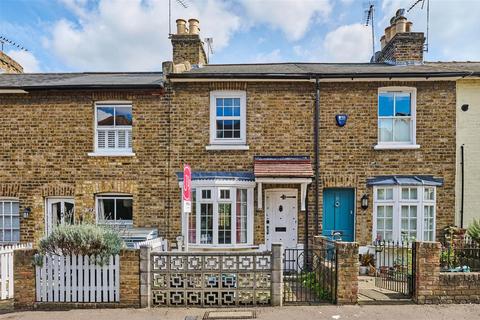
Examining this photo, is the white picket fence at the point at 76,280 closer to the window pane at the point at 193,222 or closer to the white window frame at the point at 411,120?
the window pane at the point at 193,222

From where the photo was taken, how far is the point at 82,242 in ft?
21.9

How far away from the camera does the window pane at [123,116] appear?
34.6 ft

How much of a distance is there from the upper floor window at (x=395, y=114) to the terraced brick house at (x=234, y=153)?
0.10 ft

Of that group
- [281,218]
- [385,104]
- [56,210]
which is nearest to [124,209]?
[56,210]

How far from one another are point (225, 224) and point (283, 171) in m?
2.42

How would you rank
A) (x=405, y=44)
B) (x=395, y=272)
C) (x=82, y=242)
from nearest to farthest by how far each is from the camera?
(x=82, y=242), (x=395, y=272), (x=405, y=44)

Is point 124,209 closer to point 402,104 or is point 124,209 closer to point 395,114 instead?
point 395,114

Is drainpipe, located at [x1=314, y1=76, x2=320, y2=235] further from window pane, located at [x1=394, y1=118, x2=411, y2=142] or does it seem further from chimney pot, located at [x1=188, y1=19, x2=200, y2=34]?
chimney pot, located at [x1=188, y1=19, x2=200, y2=34]

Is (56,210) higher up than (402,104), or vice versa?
(402,104)

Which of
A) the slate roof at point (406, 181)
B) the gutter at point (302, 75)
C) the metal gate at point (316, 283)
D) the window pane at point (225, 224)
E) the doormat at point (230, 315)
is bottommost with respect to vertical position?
the doormat at point (230, 315)

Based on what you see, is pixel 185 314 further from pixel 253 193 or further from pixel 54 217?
pixel 54 217

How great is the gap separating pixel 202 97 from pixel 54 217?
19.8 ft

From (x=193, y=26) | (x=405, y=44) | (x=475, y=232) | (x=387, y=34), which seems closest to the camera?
(x=475, y=232)

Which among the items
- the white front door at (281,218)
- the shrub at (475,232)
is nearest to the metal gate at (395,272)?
the shrub at (475,232)
